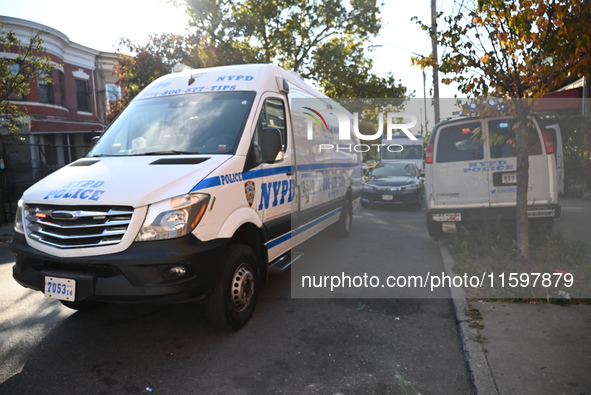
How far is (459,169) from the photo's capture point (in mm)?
7754

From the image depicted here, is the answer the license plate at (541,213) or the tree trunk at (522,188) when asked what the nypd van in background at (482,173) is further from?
the tree trunk at (522,188)

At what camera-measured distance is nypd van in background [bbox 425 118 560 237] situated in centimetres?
720

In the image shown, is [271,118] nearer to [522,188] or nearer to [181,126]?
[181,126]

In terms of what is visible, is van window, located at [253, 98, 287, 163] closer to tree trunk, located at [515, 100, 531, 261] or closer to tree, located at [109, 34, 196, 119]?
tree trunk, located at [515, 100, 531, 261]

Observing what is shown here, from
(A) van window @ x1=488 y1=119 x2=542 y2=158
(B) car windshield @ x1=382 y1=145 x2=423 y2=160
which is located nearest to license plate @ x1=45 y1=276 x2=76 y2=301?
(A) van window @ x1=488 y1=119 x2=542 y2=158

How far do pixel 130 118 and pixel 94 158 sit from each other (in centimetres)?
70

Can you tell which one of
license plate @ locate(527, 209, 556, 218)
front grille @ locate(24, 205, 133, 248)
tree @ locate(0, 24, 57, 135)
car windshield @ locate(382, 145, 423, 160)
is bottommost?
license plate @ locate(527, 209, 556, 218)

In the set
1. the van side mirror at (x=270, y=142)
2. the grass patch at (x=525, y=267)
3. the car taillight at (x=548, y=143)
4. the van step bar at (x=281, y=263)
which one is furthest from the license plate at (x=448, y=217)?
the van side mirror at (x=270, y=142)

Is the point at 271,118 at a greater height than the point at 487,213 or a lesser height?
greater

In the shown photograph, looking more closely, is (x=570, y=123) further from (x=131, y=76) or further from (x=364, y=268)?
(x=131, y=76)

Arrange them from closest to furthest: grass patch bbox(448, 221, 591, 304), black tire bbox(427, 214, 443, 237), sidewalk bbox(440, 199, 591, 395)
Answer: sidewalk bbox(440, 199, 591, 395), grass patch bbox(448, 221, 591, 304), black tire bbox(427, 214, 443, 237)

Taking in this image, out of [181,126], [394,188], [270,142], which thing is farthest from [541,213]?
[394,188]

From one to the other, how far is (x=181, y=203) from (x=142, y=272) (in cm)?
61

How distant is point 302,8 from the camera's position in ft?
68.5
